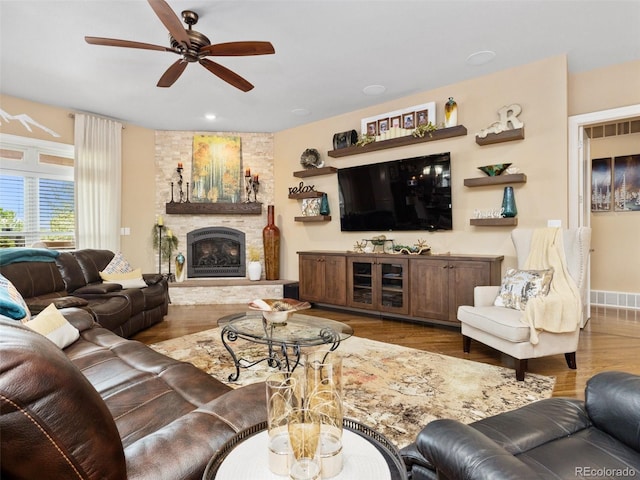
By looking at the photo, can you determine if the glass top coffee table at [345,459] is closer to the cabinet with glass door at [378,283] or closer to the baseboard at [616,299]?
the cabinet with glass door at [378,283]

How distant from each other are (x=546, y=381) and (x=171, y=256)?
5346 millimetres

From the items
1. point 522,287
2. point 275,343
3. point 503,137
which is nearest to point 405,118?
point 503,137

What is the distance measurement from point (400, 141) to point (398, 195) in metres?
0.68

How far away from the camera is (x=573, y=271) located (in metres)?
2.96

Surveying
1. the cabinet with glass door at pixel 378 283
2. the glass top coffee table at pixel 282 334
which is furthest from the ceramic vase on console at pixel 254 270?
the glass top coffee table at pixel 282 334

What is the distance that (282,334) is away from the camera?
7.95 feet

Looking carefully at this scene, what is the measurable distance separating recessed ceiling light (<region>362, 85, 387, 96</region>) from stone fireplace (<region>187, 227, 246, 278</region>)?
3.12 metres

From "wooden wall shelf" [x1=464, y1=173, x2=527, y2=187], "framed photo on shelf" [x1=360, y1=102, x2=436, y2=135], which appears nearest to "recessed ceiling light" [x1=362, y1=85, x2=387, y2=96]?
"framed photo on shelf" [x1=360, y1=102, x2=436, y2=135]

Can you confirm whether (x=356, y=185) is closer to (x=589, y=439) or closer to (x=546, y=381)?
(x=546, y=381)

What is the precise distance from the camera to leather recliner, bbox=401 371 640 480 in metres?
0.91

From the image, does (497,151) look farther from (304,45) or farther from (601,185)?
(601,185)

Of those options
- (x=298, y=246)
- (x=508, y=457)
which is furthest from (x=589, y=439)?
(x=298, y=246)

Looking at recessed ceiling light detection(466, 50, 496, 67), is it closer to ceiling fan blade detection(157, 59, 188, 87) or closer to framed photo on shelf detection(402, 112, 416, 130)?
framed photo on shelf detection(402, 112, 416, 130)

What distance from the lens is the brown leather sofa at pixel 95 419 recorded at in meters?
0.60
